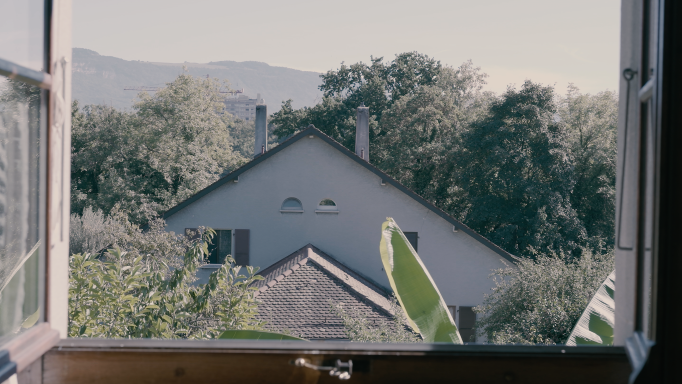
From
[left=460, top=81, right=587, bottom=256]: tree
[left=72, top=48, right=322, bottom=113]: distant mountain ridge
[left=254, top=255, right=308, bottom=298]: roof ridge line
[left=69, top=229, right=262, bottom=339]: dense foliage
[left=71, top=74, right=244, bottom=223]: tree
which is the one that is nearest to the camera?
[left=69, top=229, right=262, bottom=339]: dense foliage

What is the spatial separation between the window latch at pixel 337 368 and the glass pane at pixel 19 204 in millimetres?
612

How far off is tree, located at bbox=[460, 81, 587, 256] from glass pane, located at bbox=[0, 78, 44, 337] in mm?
19858

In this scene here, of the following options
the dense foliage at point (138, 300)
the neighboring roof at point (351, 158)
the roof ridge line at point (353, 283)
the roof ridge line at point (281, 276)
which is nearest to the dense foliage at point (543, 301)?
the roof ridge line at point (353, 283)

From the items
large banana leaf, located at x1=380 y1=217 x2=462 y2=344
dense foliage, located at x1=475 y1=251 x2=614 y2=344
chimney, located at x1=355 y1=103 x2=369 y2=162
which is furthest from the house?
large banana leaf, located at x1=380 y1=217 x2=462 y2=344

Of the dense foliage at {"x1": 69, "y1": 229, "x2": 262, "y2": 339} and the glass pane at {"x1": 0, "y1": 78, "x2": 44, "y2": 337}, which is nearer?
the glass pane at {"x1": 0, "y1": 78, "x2": 44, "y2": 337}

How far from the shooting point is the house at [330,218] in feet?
43.4

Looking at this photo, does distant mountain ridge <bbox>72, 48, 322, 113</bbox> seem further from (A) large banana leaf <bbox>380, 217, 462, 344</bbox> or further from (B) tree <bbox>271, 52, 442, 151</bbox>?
(A) large banana leaf <bbox>380, 217, 462, 344</bbox>

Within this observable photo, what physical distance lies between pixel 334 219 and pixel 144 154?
13.9 meters

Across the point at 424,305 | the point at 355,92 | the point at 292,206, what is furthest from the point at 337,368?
the point at 355,92

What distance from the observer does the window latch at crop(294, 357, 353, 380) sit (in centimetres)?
122

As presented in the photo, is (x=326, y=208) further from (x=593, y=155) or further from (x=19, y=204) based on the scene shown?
(x=593, y=155)

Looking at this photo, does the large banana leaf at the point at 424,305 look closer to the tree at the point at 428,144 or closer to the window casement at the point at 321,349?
the window casement at the point at 321,349

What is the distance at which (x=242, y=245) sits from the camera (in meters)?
13.6

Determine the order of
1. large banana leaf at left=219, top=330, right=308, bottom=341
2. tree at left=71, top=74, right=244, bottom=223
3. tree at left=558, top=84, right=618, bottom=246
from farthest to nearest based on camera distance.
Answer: tree at left=71, top=74, right=244, bottom=223 → tree at left=558, top=84, right=618, bottom=246 → large banana leaf at left=219, top=330, right=308, bottom=341
